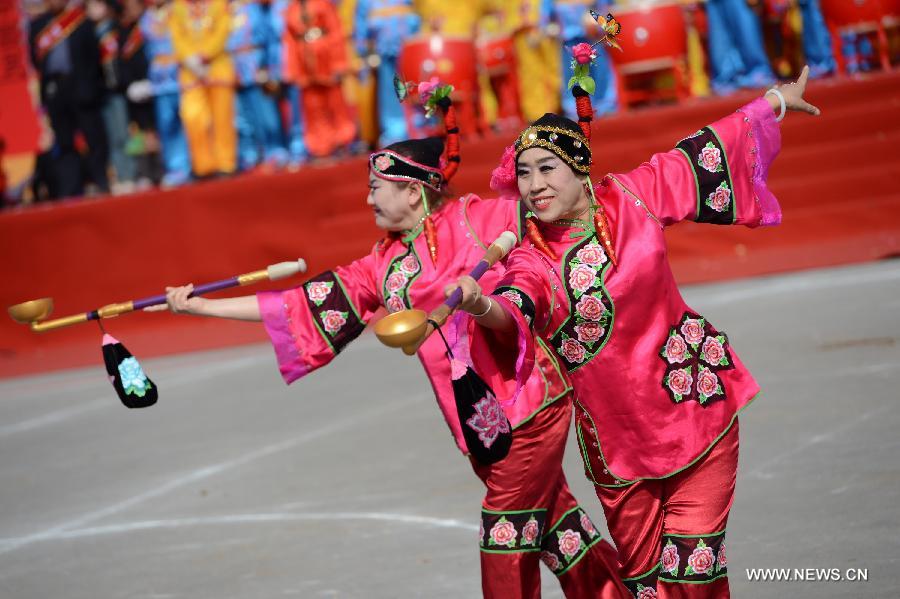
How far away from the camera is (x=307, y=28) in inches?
444

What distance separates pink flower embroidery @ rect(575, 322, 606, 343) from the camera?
3.39 m

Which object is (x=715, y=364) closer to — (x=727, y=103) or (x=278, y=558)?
(x=278, y=558)

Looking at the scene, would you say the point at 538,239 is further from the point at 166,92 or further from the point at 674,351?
the point at 166,92

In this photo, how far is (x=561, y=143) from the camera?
3406 mm

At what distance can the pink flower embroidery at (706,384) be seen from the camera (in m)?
3.41

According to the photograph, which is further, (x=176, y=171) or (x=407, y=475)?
(x=176, y=171)

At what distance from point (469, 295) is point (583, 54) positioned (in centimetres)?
96

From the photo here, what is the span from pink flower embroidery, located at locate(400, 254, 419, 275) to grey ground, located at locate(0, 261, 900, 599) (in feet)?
3.96

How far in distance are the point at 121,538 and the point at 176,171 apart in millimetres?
6584

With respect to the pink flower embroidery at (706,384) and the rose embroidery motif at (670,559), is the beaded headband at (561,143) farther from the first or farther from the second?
the rose embroidery motif at (670,559)

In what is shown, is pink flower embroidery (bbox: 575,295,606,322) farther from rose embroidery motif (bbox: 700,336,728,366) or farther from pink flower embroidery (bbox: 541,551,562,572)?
pink flower embroidery (bbox: 541,551,562,572)

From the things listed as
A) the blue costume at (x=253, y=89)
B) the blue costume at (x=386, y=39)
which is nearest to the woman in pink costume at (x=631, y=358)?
the blue costume at (x=386, y=39)

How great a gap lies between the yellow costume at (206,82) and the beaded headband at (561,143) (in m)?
8.58

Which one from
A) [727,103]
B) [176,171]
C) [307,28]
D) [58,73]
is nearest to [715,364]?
[727,103]
